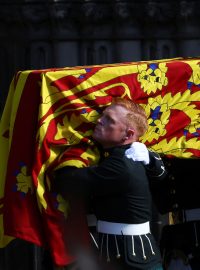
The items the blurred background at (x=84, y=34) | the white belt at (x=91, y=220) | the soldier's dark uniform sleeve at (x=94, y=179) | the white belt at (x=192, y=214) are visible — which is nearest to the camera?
the soldier's dark uniform sleeve at (x=94, y=179)

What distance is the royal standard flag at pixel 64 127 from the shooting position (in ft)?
11.7

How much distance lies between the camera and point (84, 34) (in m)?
5.52

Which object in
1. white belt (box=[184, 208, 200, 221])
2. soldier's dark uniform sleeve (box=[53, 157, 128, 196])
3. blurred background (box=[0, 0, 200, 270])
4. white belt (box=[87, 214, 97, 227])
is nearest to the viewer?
soldier's dark uniform sleeve (box=[53, 157, 128, 196])

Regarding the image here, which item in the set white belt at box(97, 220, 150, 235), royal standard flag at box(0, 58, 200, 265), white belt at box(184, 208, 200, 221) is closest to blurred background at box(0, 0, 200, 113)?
royal standard flag at box(0, 58, 200, 265)

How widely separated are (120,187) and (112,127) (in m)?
0.30

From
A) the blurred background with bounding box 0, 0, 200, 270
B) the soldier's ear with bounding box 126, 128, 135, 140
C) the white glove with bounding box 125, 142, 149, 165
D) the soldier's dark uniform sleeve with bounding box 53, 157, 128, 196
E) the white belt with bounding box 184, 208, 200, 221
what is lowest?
the white belt with bounding box 184, 208, 200, 221

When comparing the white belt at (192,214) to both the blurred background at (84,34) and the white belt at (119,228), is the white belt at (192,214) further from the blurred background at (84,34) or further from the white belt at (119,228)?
the blurred background at (84,34)

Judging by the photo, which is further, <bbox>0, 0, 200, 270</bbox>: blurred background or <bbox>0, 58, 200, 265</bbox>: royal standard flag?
<bbox>0, 0, 200, 270</bbox>: blurred background

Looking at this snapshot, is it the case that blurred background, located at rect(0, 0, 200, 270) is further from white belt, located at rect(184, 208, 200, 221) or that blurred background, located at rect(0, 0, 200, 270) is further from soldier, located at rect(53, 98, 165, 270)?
soldier, located at rect(53, 98, 165, 270)

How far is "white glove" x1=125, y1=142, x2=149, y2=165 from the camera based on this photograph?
354cm

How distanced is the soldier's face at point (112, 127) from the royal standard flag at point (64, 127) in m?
0.07

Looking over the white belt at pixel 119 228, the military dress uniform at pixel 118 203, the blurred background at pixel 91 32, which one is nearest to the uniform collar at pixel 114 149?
the military dress uniform at pixel 118 203

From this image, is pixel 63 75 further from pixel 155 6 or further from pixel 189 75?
pixel 155 6

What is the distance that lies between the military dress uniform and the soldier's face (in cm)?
5
